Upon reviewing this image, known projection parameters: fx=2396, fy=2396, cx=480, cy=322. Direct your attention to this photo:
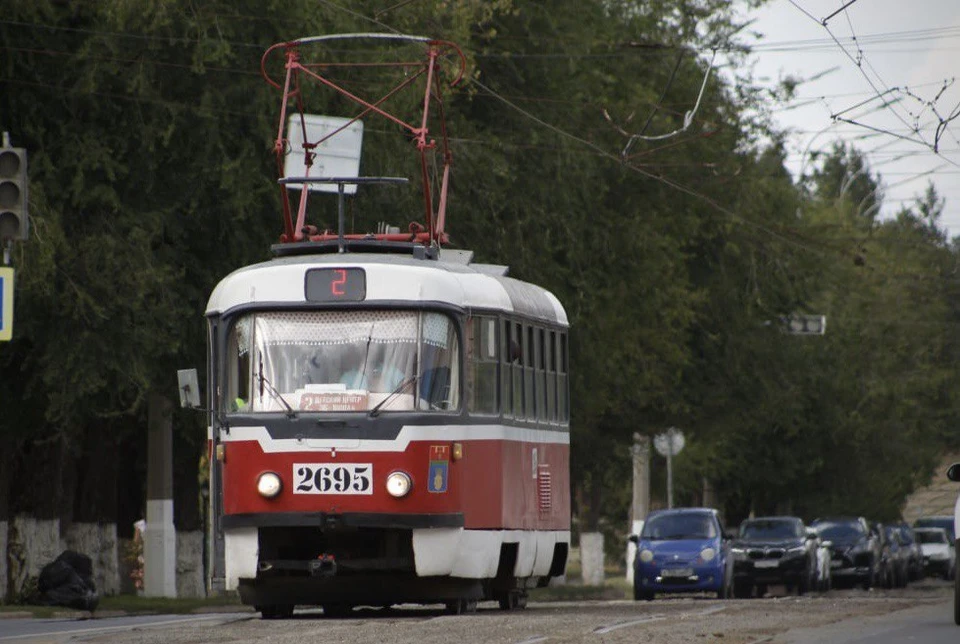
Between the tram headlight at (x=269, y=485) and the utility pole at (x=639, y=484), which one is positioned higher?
the utility pole at (x=639, y=484)

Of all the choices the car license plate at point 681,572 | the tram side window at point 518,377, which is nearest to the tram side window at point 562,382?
the tram side window at point 518,377

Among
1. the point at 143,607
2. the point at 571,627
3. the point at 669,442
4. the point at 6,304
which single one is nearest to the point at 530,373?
the point at 571,627

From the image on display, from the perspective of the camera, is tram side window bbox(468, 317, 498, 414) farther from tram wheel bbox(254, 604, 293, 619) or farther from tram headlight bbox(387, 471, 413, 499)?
tram wheel bbox(254, 604, 293, 619)

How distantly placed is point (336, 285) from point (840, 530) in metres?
32.5

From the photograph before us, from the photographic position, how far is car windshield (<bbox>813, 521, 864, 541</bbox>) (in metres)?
52.2

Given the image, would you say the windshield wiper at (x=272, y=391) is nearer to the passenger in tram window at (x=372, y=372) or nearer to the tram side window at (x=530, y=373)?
the passenger in tram window at (x=372, y=372)

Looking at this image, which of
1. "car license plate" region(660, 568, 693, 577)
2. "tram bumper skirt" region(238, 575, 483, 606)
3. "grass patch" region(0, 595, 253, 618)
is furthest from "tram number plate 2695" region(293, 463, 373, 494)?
"car license plate" region(660, 568, 693, 577)

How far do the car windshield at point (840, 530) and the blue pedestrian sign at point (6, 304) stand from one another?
31.4 m

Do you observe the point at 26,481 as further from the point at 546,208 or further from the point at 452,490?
the point at 452,490

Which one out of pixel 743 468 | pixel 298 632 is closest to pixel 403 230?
pixel 298 632

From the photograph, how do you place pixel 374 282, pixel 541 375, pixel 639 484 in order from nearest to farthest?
pixel 374 282 < pixel 541 375 < pixel 639 484

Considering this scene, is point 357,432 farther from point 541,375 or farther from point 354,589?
point 541,375

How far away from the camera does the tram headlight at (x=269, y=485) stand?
21219 millimetres

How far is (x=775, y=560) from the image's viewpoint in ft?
Answer: 143
